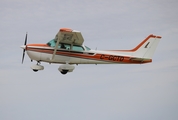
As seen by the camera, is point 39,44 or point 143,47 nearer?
point 39,44

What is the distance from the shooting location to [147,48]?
20.9 meters

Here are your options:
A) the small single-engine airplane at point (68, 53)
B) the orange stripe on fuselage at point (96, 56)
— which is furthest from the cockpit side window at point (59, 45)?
the orange stripe on fuselage at point (96, 56)

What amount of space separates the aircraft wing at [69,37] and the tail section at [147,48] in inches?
170

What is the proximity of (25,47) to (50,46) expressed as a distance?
1525mm

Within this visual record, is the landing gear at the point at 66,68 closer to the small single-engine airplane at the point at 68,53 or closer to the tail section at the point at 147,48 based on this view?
the small single-engine airplane at the point at 68,53

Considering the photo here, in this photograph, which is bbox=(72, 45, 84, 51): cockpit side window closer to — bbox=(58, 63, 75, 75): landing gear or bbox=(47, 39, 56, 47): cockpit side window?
bbox=(58, 63, 75, 75): landing gear

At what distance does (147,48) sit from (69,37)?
234 inches

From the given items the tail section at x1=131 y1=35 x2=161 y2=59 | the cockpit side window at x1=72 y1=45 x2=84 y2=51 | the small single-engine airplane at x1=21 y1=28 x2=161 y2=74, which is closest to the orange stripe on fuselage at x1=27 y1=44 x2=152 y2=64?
the small single-engine airplane at x1=21 y1=28 x2=161 y2=74

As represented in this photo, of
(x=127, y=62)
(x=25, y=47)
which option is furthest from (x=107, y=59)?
(x=25, y=47)

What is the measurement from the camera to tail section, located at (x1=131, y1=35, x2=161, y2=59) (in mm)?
20719

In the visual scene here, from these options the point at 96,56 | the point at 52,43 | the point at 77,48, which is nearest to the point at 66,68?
the point at 77,48

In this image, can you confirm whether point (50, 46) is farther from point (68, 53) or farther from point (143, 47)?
point (143, 47)

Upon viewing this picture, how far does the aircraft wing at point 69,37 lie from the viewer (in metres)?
16.8

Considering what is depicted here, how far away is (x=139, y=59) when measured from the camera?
66.7 ft
